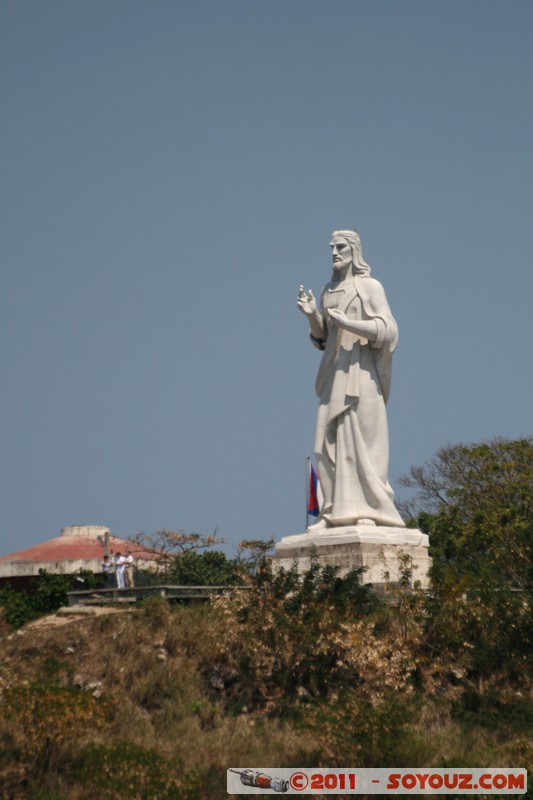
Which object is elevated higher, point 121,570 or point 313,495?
point 313,495

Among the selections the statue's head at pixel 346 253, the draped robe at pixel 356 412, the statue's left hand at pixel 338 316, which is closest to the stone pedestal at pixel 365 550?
the draped robe at pixel 356 412

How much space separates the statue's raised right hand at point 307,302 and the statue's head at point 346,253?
57cm

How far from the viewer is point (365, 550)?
51.3ft

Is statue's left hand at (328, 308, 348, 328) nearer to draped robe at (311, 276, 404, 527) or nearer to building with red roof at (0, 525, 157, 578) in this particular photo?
draped robe at (311, 276, 404, 527)

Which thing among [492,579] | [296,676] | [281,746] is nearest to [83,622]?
[296,676]

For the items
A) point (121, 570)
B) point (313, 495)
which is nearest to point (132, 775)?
point (121, 570)

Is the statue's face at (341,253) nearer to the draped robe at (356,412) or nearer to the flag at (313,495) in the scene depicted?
the draped robe at (356,412)

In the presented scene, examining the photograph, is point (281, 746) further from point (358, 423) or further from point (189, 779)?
point (358, 423)

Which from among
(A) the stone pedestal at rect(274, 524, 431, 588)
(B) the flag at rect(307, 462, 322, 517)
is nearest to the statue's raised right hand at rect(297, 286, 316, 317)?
(A) the stone pedestal at rect(274, 524, 431, 588)

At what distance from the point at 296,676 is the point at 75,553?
19.8 m

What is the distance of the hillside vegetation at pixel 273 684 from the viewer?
11.6 meters

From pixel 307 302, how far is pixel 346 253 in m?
0.95

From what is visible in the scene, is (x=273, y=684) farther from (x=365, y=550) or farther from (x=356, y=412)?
(x=356, y=412)

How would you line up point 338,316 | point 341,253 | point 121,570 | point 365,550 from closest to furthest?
point 365,550 < point 338,316 < point 341,253 < point 121,570
